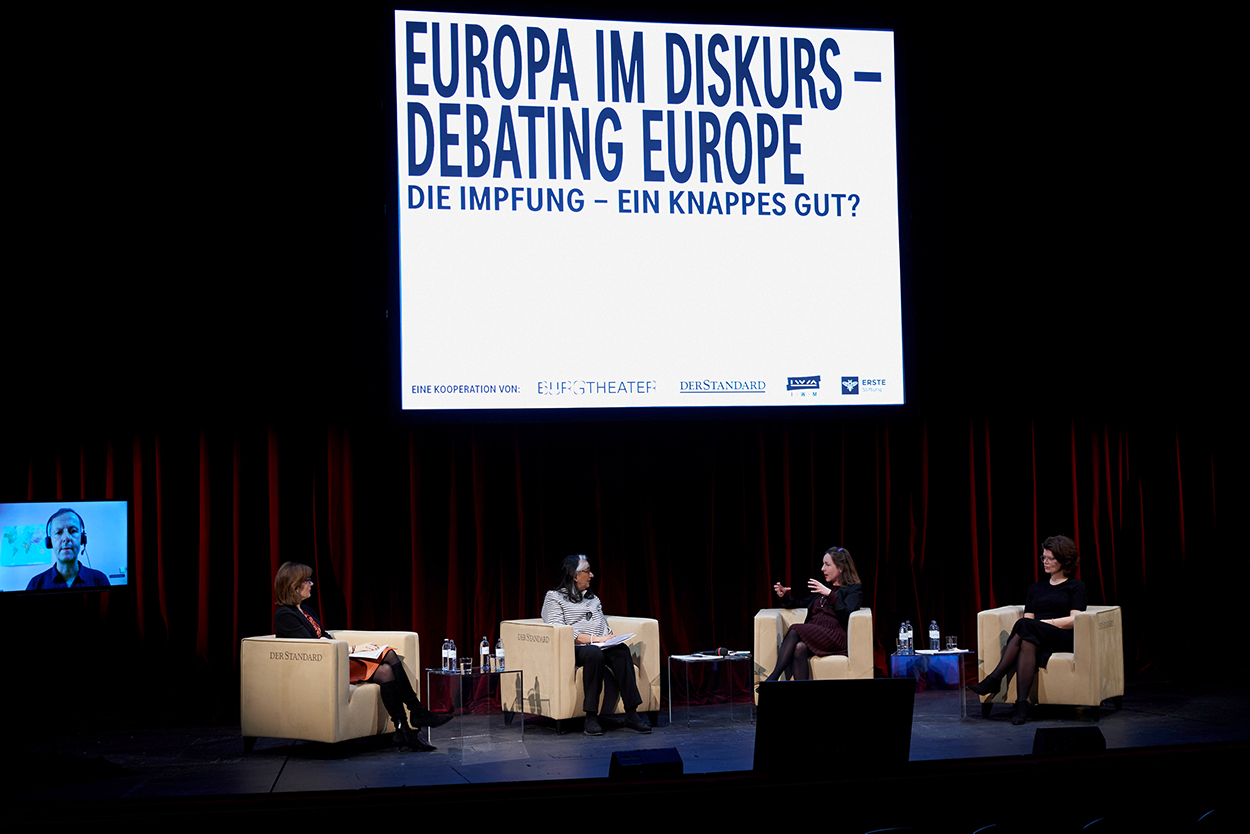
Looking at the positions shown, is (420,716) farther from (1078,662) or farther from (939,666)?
(1078,662)

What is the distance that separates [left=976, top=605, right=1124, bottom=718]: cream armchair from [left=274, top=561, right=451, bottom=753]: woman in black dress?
2826 mm

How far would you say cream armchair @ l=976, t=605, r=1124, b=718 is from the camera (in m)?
5.94

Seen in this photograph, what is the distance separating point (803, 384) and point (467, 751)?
8.18ft

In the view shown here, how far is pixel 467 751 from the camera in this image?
5.43 metres

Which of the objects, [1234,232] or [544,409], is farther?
[1234,232]

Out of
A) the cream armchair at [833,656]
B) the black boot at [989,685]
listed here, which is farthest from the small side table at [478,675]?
the black boot at [989,685]

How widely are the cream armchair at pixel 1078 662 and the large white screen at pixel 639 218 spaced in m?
1.35

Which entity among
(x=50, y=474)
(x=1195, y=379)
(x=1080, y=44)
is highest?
(x=1080, y=44)

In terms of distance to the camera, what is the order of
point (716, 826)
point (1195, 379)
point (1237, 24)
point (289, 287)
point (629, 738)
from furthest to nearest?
point (1195, 379)
point (1237, 24)
point (289, 287)
point (629, 738)
point (716, 826)

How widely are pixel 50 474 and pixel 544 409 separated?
259 cm

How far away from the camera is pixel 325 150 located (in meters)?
6.58

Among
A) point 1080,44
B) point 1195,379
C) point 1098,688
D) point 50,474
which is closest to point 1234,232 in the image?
point 1195,379

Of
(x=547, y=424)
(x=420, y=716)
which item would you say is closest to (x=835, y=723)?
(x=420, y=716)

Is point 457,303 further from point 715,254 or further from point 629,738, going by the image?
point 629,738
